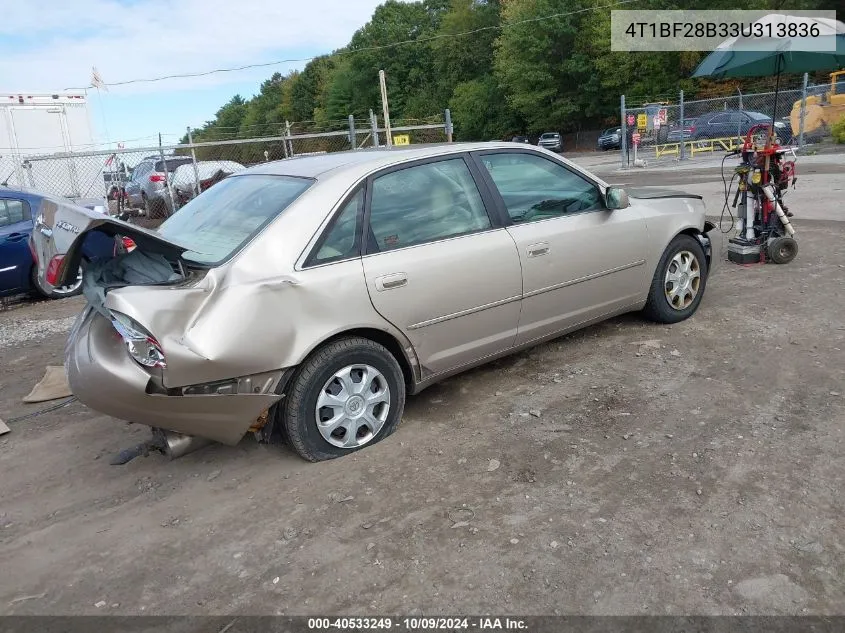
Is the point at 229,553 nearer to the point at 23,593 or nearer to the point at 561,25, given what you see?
the point at 23,593

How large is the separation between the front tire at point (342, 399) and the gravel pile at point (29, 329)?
4.59m

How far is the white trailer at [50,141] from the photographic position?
14344mm

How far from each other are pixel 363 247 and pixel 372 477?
1.24 meters

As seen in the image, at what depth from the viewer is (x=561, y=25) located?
45.1m

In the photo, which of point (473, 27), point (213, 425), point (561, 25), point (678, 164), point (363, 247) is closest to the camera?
point (213, 425)

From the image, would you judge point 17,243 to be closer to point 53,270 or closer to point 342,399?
point 53,270

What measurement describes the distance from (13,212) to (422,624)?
8.17 meters


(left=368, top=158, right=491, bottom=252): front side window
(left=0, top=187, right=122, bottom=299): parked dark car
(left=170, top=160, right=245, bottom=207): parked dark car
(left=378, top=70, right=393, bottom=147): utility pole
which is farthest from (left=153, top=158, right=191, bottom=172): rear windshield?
(left=368, top=158, right=491, bottom=252): front side window

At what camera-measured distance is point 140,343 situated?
3002 millimetres

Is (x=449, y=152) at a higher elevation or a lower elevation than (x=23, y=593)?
higher

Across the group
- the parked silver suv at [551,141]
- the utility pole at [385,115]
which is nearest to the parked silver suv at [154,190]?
the utility pole at [385,115]

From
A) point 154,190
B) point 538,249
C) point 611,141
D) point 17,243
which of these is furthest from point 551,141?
point 538,249

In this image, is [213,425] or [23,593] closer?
[23,593]

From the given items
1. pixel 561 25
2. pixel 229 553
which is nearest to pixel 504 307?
pixel 229 553
